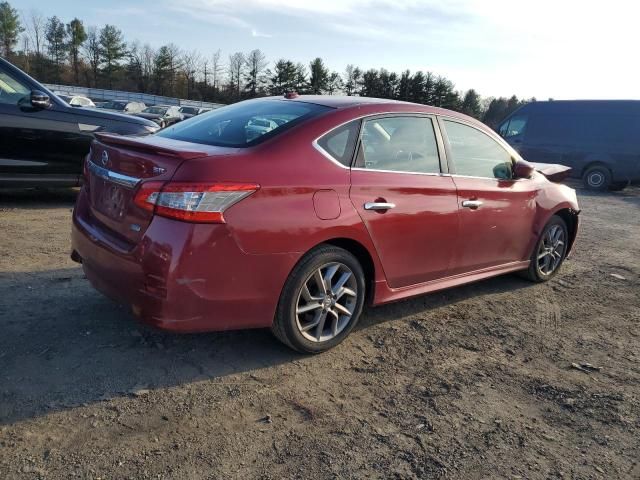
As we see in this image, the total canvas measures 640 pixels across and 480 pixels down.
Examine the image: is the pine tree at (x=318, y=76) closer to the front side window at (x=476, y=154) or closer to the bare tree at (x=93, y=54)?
the bare tree at (x=93, y=54)

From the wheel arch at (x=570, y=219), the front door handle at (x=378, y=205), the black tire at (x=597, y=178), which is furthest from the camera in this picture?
the black tire at (x=597, y=178)

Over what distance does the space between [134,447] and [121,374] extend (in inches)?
26.1

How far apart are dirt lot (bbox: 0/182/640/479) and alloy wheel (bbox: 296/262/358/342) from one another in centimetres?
18

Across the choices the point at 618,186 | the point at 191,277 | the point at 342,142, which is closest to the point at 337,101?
the point at 342,142

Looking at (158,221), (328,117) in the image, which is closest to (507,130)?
(328,117)

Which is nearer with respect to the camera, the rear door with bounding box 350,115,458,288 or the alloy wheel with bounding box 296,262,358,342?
the alloy wheel with bounding box 296,262,358,342

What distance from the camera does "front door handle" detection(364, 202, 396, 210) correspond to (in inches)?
130

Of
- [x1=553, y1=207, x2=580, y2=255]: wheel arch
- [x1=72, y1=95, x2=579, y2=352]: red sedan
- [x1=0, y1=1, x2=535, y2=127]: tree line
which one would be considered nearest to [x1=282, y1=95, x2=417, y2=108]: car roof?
[x1=72, y1=95, x2=579, y2=352]: red sedan

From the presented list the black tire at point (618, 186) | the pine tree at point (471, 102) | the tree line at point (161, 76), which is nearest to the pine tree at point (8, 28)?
the tree line at point (161, 76)

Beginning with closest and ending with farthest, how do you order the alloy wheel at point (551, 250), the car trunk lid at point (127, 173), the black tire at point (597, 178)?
the car trunk lid at point (127, 173), the alloy wheel at point (551, 250), the black tire at point (597, 178)

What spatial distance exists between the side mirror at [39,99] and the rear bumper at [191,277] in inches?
165

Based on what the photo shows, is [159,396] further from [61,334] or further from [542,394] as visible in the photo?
[542,394]

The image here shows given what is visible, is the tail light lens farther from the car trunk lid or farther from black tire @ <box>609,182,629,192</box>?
black tire @ <box>609,182,629,192</box>

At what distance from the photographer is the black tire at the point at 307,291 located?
305cm
